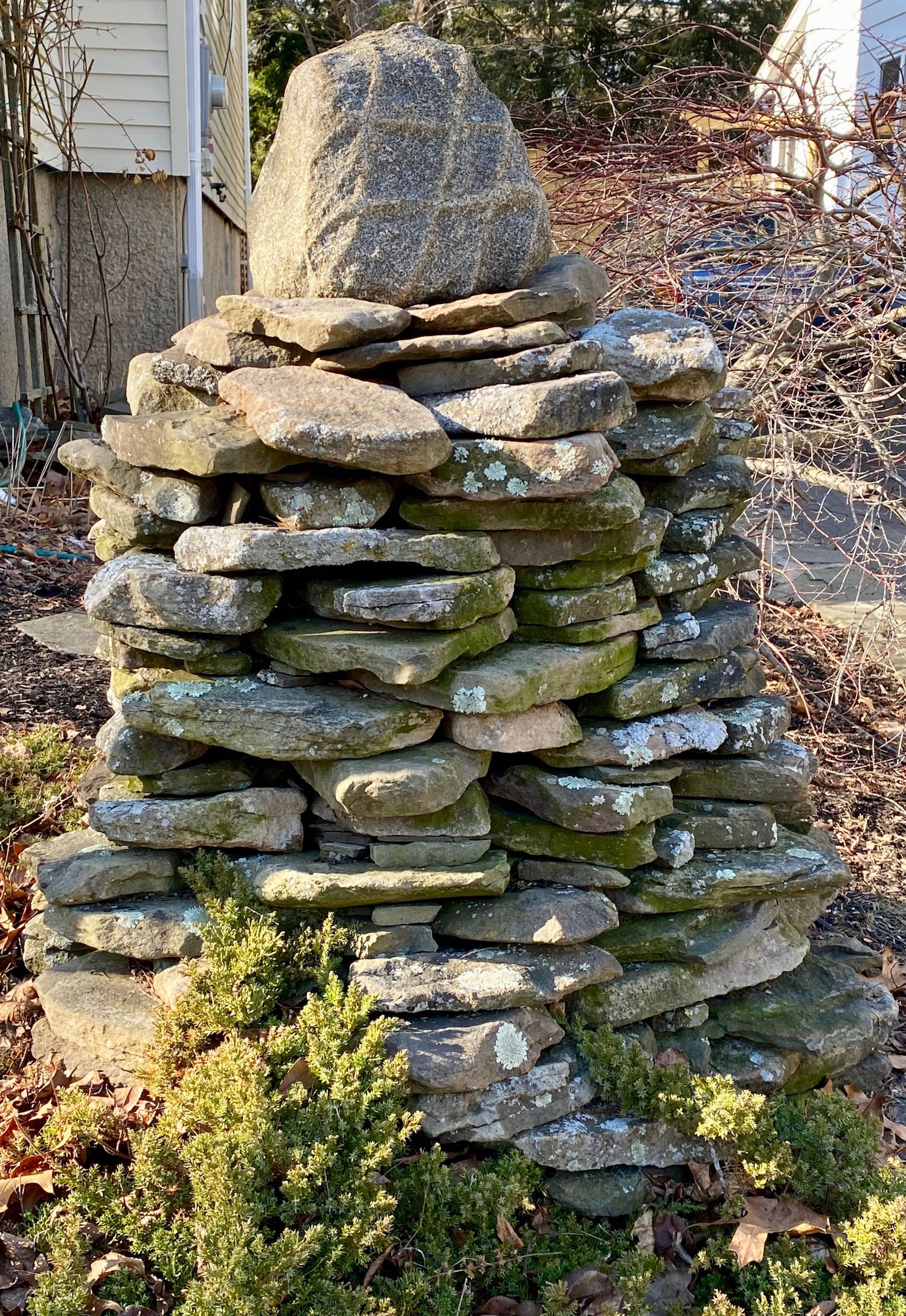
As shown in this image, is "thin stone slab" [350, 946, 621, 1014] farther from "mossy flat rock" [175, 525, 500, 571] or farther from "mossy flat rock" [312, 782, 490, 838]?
"mossy flat rock" [175, 525, 500, 571]

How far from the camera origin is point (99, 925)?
289 centimetres

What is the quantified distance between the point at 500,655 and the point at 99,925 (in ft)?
4.08

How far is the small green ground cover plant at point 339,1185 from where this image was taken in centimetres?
228

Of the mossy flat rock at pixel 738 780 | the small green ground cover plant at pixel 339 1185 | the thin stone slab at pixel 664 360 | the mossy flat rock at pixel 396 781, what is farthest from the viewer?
the mossy flat rock at pixel 738 780

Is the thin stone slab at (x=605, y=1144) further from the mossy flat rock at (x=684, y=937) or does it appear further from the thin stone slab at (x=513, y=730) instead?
the thin stone slab at (x=513, y=730)

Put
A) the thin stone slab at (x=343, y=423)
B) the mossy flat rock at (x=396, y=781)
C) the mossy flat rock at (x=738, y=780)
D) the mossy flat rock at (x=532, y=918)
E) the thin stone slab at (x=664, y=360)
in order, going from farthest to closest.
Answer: the mossy flat rock at (x=738, y=780), the thin stone slab at (x=664, y=360), the mossy flat rock at (x=532, y=918), the mossy flat rock at (x=396, y=781), the thin stone slab at (x=343, y=423)

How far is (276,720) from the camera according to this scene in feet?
9.09

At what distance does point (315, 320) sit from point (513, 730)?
1.14 m

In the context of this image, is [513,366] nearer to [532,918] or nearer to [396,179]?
[396,179]

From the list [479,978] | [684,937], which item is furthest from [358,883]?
[684,937]

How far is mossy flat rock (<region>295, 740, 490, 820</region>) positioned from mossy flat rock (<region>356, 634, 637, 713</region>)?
0.14 meters

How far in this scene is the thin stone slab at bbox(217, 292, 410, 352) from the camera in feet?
9.08

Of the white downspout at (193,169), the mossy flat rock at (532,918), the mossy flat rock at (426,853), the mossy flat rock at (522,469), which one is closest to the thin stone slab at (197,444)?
the mossy flat rock at (522,469)

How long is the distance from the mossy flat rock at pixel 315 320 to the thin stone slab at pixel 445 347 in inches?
1.2
